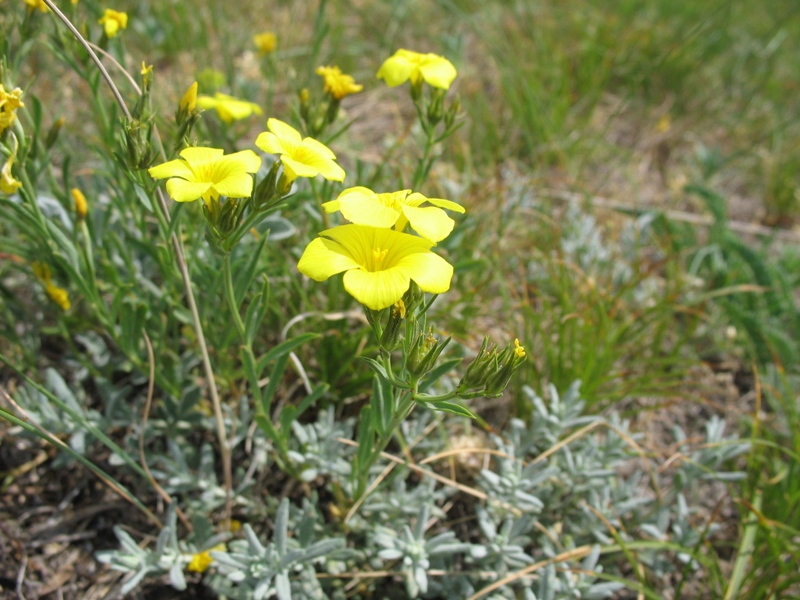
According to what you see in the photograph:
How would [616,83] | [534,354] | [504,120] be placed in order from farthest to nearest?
[616,83]
[504,120]
[534,354]

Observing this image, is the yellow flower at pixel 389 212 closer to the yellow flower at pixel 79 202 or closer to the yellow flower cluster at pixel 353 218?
the yellow flower cluster at pixel 353 218

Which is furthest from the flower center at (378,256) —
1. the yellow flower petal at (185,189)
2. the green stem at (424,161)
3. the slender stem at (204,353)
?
the green stem at (424,161)

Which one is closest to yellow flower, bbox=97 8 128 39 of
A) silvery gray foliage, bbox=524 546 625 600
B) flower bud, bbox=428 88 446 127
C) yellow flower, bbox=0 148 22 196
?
yellow flower, bbox=0 148 22 196

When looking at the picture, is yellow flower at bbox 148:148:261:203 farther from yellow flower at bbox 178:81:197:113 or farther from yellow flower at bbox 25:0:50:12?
yellow flower at bbox 25:0:50:12

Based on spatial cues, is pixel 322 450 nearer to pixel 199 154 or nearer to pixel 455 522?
pixel 455 522

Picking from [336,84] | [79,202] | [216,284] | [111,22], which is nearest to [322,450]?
[216,284]

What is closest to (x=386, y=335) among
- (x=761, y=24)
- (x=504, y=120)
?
(x=504, y=120)

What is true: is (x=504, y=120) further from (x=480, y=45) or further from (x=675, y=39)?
(x=675, y=39)
